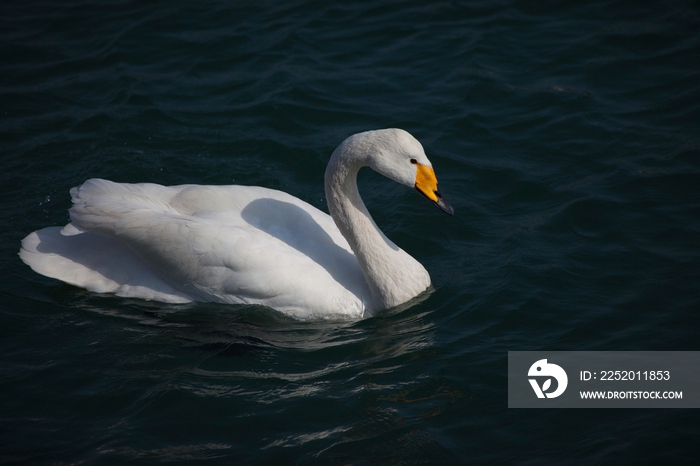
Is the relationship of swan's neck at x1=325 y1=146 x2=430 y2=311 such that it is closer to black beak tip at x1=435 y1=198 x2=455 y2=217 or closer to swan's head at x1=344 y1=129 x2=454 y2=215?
swan's head at x1=344 y1=129 x2=454 y2=215

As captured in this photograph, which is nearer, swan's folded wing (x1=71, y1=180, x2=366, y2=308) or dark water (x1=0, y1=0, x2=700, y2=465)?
dark water (x1=0, y1=0, x2=700, y2=465)

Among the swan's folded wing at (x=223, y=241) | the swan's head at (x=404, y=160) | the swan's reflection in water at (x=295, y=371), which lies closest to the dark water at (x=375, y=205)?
the swan's reflection in water at (x=295, y=371)

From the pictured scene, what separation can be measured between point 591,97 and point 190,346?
681 cm

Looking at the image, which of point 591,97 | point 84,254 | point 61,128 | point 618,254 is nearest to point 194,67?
point 61,128

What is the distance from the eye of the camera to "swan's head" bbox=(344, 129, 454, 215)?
20.9 feet

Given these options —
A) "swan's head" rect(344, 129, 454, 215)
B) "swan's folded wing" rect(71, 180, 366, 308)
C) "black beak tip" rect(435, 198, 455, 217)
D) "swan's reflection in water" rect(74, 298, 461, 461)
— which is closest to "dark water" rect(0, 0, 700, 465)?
"swan's reflection in water" rect(74, 298, 461, 461)

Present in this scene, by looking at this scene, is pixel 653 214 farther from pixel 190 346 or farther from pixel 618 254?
pixel 190 346

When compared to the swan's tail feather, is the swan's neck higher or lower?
higher

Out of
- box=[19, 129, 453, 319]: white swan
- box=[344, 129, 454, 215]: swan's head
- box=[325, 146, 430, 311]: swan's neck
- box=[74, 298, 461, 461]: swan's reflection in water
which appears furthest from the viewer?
box=[325, 146, 430, 311]: swan's neck

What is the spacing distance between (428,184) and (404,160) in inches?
12.3

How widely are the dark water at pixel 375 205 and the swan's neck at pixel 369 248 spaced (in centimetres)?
24

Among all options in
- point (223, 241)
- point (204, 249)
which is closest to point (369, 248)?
point (223, 241)

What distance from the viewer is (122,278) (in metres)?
7.17

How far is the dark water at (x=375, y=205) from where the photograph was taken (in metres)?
5.51
